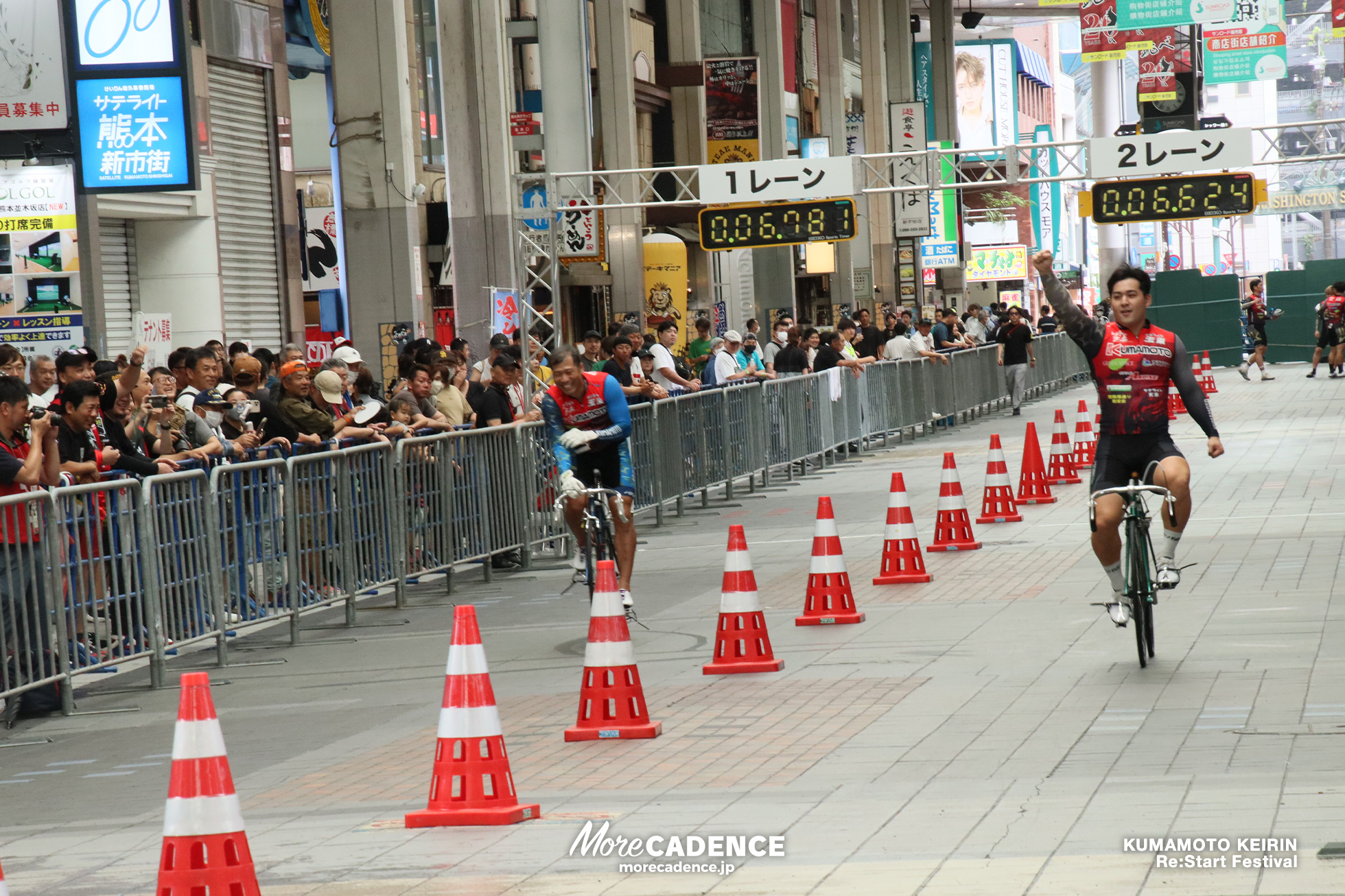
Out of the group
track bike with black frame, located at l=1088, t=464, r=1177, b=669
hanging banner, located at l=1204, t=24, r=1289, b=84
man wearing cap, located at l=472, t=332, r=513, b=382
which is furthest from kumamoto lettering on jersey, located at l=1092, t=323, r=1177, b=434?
hanging banner, located at l=1204, t=24, r=1289, b=84

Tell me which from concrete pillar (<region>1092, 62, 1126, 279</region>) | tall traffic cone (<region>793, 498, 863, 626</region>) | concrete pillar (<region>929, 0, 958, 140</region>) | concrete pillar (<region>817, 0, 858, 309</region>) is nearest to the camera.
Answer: tall traffic cone (<region>793, 498, 863, 626</region>)

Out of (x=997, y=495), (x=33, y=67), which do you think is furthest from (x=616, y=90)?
(x=997, y=495)

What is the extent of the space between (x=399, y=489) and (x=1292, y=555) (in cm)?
646

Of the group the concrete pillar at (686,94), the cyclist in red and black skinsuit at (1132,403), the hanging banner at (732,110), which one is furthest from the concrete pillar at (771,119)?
the cyclist in red and black skinsuit at (1132,403)

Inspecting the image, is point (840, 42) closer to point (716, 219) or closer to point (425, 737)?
point (716, 219)

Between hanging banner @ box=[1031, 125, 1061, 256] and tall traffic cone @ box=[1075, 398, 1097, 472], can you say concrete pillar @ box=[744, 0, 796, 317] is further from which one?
hanging banner @ box=[1031, 125, 1061, 256]

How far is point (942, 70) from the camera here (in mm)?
63406

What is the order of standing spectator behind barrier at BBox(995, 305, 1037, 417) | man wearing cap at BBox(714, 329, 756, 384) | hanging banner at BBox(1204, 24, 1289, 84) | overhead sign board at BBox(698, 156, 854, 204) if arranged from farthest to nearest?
hanging banner at BBox(1204, 24, 1289, 84) < standing spectator behind barrier at BBox(995, 305, 1037, 417) < overhead sign board at BBox(698, 156, 854, 204) < man wearing cap at BBox(714, 329, 756, 384)

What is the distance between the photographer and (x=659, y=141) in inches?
1577

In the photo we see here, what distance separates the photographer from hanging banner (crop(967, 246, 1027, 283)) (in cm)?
8462

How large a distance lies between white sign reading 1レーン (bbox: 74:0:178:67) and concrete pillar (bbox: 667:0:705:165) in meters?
23.0

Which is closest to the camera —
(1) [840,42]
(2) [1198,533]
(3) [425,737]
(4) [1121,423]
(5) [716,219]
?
(3) [425,737]

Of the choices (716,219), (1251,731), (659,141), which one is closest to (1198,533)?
(1251,731)

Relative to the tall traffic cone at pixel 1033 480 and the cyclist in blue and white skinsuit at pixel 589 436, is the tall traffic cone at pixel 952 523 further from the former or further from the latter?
the tall traffic cone at pixel 1033 480
